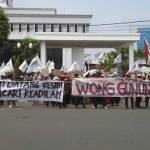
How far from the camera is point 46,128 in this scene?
1617 cm

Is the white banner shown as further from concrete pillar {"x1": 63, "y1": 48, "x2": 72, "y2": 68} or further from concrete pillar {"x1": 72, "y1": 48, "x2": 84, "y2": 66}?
concrete pillar {"x1": 63, "y1": 48, "x2": 72, "y2": 68}

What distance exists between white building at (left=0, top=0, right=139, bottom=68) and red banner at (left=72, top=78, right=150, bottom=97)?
5337 centimetres

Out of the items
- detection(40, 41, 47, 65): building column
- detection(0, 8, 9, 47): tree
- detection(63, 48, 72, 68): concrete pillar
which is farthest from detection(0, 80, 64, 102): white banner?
detection(63, 48, 72, 68): concrete pillar

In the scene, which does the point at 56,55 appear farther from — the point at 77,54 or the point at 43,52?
the point at 43,52

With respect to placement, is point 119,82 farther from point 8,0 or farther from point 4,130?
point 8,0

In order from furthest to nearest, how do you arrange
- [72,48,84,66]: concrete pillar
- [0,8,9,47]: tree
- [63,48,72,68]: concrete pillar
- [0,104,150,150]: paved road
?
1. [63,48,72,68]: concrete pillar
2. [72,48,84,66]: concrete pillar
3. [0,8,9,47]: tree
4. [0,104,150,150]: paved road

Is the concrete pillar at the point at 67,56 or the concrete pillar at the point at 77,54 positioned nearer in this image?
the concrete pillar at the point at 77,54

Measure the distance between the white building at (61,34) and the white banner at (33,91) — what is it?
175 feet

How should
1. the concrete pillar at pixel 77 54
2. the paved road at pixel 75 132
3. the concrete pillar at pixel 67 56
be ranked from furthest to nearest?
the concrete pillar at pixel 67 56 → the concrete pillar at pixel 77 54 → the paved road at pixel 75 132

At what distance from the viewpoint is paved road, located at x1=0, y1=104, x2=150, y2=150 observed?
495 inches

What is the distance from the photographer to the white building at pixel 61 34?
8038 centimetres

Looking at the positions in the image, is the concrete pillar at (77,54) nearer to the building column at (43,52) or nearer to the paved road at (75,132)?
the building column at (43,52)

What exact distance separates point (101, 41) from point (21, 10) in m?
53.7

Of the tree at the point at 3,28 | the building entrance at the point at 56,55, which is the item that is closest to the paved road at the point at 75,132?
the tree at the point at 3,28
